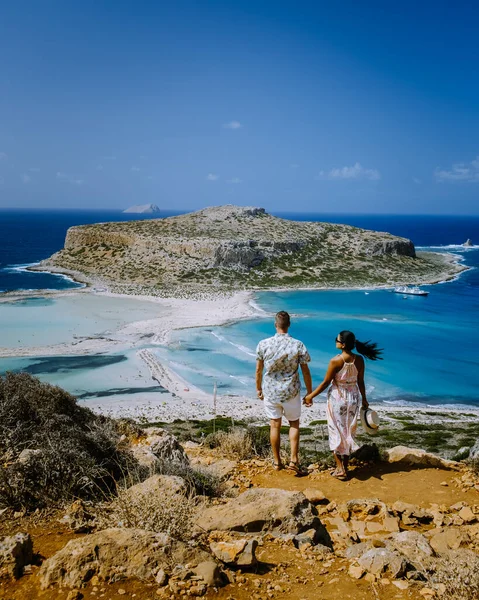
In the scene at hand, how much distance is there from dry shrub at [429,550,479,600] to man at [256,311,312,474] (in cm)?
307

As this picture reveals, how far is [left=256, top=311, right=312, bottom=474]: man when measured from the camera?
261 inches

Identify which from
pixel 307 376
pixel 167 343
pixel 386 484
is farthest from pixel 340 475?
pixel 167 343

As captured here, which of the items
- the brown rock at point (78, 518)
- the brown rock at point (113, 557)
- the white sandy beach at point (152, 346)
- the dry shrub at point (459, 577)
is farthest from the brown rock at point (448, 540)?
the white sandy beach at point (152, 346)

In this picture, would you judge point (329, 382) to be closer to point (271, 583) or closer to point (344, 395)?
point (344, 395)

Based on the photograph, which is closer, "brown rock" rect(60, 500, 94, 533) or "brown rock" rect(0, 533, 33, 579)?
"brown rock" rect(0, 533, 33, 579)

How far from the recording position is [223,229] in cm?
8238

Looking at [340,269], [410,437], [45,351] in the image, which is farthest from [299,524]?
[340,269]

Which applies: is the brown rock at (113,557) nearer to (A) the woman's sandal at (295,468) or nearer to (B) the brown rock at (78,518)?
(B) the brown rock at (78,518)

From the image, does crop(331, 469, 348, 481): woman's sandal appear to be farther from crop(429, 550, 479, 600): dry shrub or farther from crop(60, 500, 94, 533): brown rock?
crop(60, 500, 94, 533): brown rock

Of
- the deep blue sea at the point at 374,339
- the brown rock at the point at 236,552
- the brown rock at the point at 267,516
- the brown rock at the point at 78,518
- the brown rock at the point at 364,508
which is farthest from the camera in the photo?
the deep blue sea at the point at 374,339

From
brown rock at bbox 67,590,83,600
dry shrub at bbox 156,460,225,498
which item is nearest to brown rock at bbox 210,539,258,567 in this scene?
brown rock at bbox 67,590,83,600

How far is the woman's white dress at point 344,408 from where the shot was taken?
6.59 meters

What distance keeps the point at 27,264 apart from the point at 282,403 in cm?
8118

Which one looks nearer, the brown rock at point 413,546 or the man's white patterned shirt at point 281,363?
the brown rock at point 413,546
